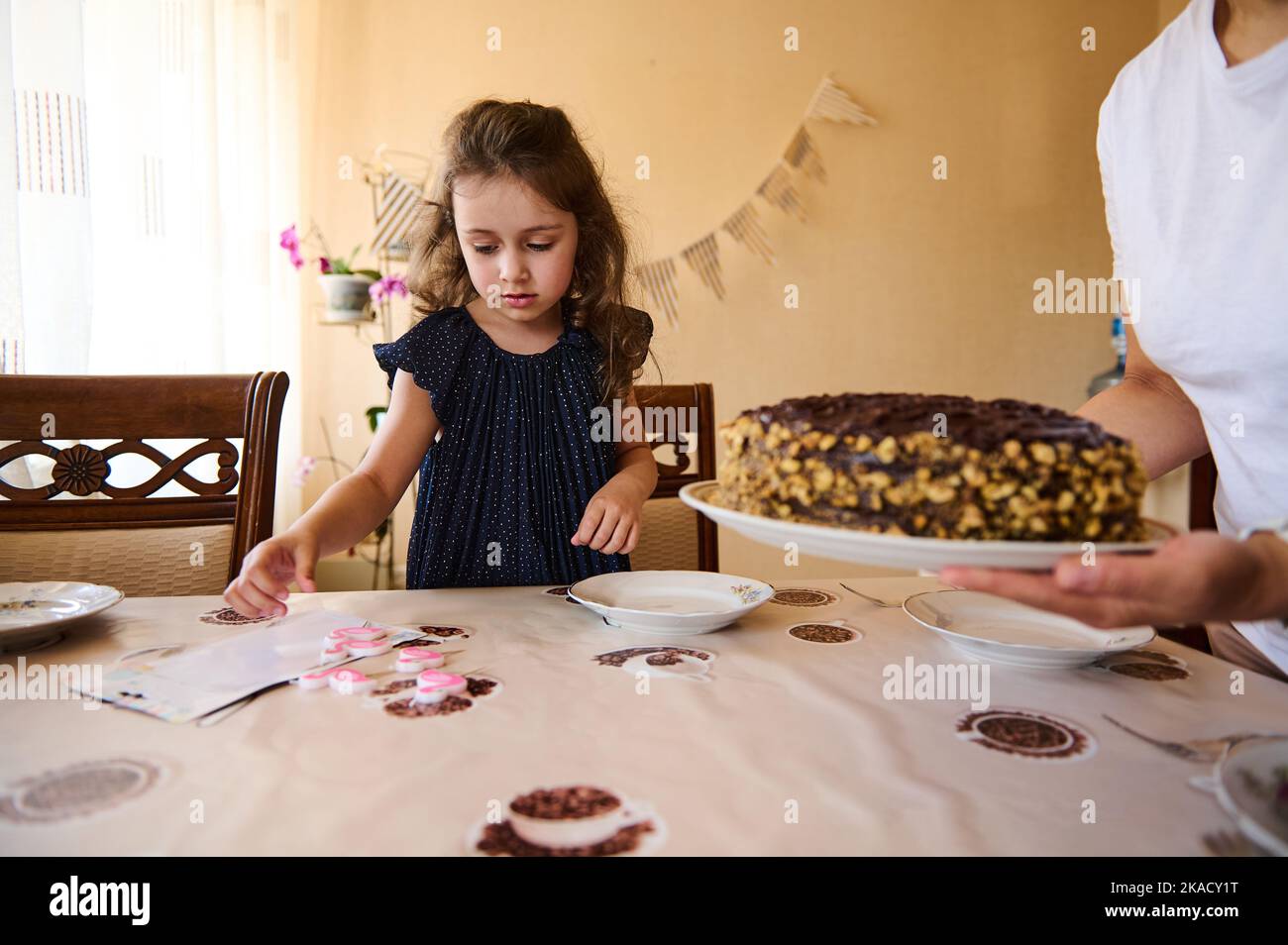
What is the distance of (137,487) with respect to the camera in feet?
3.87

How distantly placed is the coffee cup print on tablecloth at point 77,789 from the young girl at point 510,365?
2.25ft

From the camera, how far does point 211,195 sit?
2230mm

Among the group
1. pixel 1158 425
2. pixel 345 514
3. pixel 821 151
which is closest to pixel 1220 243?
pixel 1158 425

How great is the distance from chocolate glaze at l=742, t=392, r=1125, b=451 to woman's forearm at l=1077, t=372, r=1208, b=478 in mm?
450

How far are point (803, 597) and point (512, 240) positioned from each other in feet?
2.19

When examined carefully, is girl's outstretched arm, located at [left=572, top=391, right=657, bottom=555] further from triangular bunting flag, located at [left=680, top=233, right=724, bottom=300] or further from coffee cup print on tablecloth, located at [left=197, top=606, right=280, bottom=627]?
triangular bunting flag, located at [left=680, top=233, right=724, bottom=300]

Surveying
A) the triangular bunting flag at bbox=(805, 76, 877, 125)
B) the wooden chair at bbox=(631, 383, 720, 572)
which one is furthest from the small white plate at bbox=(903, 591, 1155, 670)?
the triangular bunting flag at bbox=(805, 76, 877, 125)

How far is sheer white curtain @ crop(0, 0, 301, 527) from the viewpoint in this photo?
5.79ft

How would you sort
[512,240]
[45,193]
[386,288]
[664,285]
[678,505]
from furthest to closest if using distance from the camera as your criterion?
1. [664,285]
2. [386,288]
3. [45,193]
4. [678,505]
5. [512,240]

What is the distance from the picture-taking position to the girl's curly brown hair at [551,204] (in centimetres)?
127

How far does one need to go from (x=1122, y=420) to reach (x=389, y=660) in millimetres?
938

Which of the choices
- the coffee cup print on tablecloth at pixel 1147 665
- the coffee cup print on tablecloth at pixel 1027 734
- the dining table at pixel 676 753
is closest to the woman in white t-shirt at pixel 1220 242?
the coffee cup print on tablecloth at pixel 1147 665

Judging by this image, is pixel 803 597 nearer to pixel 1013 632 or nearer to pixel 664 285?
pixel 1013 632
